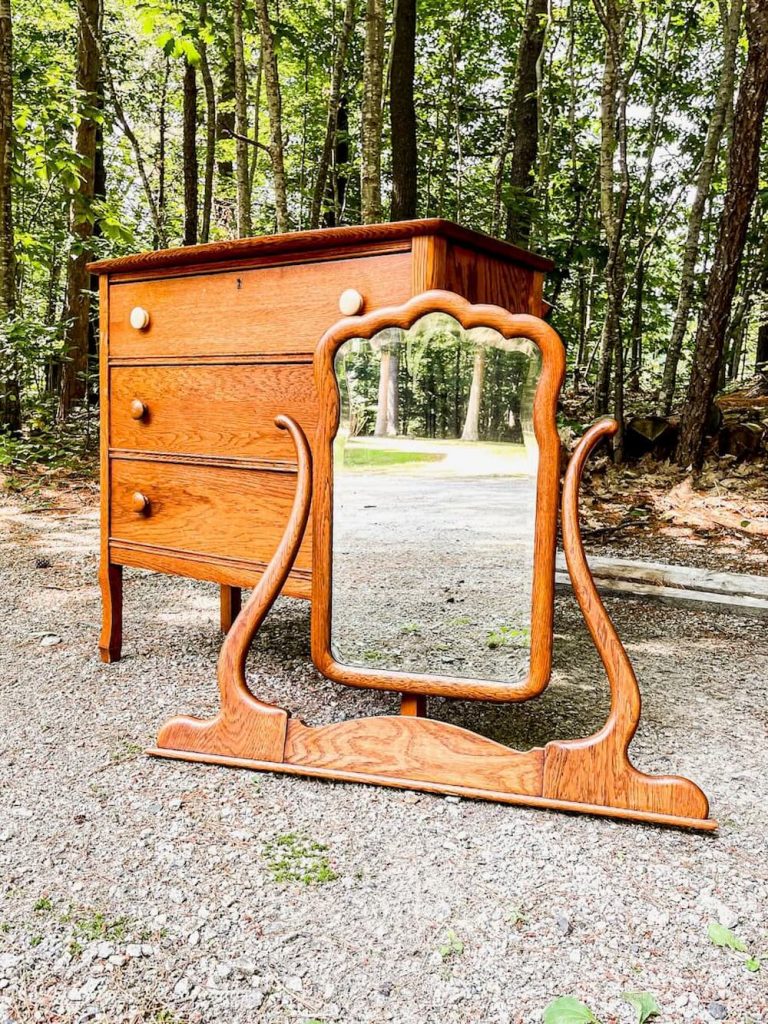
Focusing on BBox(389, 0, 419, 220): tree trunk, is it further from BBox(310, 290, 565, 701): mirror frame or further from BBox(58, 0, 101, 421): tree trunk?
BBox(310, 290, 565, 701): mirror frame

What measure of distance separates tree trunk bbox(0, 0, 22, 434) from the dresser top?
15.3 ft

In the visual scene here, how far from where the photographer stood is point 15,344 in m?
6.42

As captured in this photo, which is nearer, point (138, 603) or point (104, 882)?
point (104, 882)

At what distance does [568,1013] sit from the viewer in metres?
1.12

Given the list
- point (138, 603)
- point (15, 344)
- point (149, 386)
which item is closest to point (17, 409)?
point (15, 344)

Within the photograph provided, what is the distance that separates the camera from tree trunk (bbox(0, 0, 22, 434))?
6.04m

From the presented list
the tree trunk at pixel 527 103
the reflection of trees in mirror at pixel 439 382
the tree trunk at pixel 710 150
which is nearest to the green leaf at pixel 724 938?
the reflection of trees in mirror at pixel 439 382

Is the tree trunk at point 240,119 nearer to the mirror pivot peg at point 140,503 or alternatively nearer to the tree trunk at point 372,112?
the tree trunk at point 372,112

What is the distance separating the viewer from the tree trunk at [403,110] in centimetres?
768

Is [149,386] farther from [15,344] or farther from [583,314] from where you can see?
[583,314]

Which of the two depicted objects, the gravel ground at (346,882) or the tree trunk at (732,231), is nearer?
the gravel ground at (346,882)

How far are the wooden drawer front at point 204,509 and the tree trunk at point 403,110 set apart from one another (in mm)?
5874

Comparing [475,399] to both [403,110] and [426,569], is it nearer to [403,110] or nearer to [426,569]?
[426,569]

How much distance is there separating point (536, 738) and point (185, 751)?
93cm
